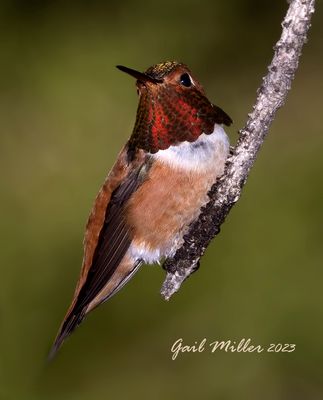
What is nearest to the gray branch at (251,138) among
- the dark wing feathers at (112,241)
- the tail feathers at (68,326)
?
the dark wing feathers at (112,241)

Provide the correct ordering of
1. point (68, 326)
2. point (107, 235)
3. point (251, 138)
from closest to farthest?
point (251, 138) → point (68, 326) → point (107, 235)

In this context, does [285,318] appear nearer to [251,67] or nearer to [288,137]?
[288,137]

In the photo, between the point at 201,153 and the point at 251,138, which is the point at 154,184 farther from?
the point at 251,138

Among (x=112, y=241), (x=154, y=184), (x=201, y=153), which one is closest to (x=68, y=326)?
(x=112, y=241)

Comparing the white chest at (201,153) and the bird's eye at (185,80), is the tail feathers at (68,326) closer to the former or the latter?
the white chest at (201,153)

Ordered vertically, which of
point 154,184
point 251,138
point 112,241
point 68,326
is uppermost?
point 251,138

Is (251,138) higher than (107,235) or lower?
higher

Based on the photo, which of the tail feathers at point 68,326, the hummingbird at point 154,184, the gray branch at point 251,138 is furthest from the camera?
the tail feathers at point 68,326
